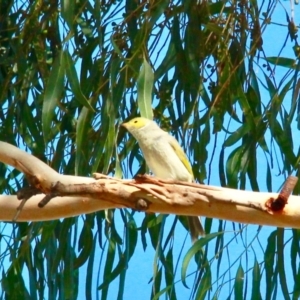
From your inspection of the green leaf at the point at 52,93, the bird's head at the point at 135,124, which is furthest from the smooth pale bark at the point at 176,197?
the bird's head at the point at 135,124

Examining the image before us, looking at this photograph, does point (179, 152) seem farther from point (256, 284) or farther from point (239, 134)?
point (256, 284)

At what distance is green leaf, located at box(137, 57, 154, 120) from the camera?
5.27 feet

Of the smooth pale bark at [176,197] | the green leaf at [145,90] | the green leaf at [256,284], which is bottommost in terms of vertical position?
the green leaf at [256,284]

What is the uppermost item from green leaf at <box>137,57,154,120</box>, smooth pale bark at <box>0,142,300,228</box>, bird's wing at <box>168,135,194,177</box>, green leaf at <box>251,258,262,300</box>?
green leaf at <box>137,57,154,120</box>

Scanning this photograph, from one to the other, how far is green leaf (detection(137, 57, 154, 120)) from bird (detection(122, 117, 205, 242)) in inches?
6.8

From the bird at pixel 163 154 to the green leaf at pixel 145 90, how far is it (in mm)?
173

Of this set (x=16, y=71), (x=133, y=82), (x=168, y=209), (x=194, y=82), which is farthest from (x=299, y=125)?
(x=16, y=71)

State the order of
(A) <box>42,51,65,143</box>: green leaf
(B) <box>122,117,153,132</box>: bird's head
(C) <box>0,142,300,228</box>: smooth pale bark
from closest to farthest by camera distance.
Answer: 1. (C) <box>0,142,300,228</box>: smooth pale bark
2. (A) <box>42,51,65,143</box>: green leaf
3. (B) <box>122,117,153,132</box>: bird's head

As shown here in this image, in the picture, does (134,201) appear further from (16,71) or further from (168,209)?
(16,71)

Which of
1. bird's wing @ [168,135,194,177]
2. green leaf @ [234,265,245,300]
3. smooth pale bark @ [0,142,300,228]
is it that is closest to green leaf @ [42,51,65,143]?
smooth pale bark @ [0,142,300,228]

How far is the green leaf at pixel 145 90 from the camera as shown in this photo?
5.27 ft

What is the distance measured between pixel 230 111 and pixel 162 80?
174 mm

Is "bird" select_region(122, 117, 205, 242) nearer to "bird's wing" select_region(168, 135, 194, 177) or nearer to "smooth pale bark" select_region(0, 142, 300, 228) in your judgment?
"bird's wing" select_region(168, 135, 194, 177)

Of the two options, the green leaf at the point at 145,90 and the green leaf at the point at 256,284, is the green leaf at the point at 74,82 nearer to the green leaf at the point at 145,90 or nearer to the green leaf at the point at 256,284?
the green leaf at the point at 145,90
